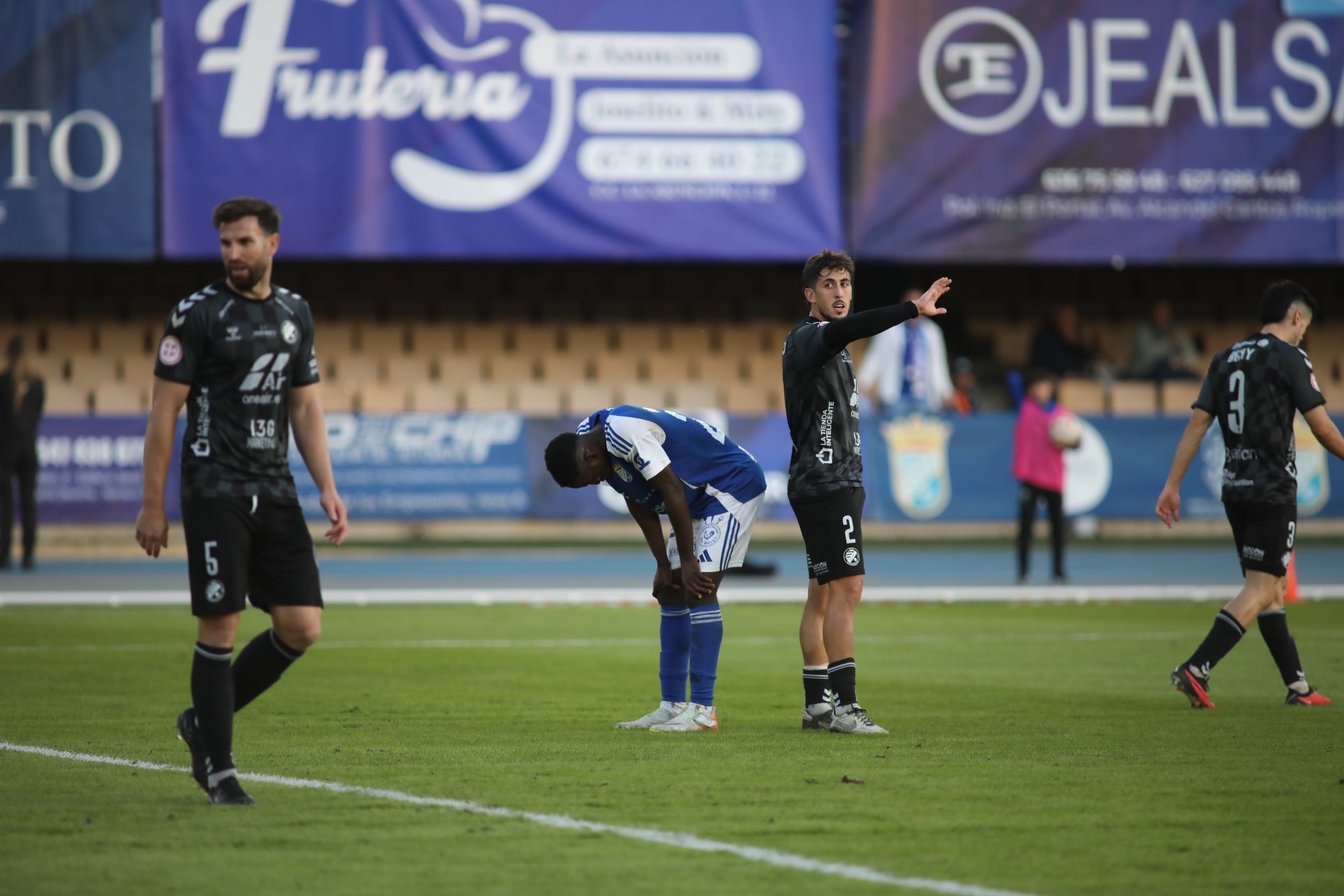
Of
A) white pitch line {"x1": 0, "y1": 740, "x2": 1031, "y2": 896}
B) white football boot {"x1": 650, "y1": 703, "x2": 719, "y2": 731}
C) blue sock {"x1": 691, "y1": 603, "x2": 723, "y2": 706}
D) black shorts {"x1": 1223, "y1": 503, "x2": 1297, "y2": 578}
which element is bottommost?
white football boot {"x1": 650, "y1": 703, "x2": 719, "y2": 731}

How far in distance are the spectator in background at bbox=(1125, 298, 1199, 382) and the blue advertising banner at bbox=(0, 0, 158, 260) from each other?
14.7 metres

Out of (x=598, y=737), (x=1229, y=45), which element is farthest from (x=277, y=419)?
(x=1229, y=45)

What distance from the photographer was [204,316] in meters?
5.57

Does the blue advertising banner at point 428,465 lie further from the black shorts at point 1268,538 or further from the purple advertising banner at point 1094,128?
the black shorts at point 1268,538

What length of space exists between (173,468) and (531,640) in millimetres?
11537

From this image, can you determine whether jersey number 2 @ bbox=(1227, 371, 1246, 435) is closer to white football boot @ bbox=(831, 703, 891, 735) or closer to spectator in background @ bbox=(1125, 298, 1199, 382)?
white football boot @ bbox=(831, 703, 891, 735)

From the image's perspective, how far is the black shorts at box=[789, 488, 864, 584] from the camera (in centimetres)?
736

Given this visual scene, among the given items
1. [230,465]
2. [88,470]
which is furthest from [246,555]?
[88,470]

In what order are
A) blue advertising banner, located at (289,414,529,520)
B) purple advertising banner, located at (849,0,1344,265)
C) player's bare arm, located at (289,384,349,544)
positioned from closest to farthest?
player's bare arm, located at (289,384,349,544) < blue advertising banner, located at (289,414,529,520) < purple advertising banner, located at (849,0,1344,265)

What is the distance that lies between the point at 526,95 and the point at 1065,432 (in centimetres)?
992

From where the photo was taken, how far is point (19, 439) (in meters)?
18.0

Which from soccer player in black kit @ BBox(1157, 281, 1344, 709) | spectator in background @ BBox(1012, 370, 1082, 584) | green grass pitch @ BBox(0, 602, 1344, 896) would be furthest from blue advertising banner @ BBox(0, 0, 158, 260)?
soccer player in black kit @ BBox(1157, 281, 1344, 709)

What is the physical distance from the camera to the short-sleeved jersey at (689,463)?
7.45m

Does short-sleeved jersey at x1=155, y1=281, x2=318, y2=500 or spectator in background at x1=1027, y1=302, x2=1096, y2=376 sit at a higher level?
spectator in background at x1=1027, y1=302, x2=1096, y2=376
